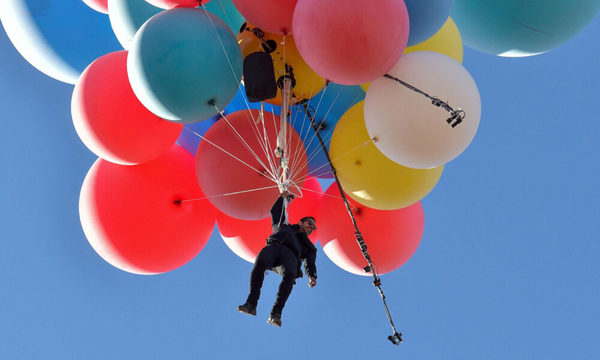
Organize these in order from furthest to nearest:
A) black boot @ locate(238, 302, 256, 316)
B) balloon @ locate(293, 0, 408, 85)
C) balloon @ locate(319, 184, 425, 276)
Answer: balloon @ locate(319, 184, 425, 276) → black boot @ locate(238, 302, 256, 316) → balloon @ locate(293, 0, 408, 85)

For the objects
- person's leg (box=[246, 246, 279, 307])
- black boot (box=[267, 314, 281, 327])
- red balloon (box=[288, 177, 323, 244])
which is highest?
red balloon (box=[288, 177, 323, 244])

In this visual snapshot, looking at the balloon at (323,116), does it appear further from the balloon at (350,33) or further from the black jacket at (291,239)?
the balloon at (350,33)

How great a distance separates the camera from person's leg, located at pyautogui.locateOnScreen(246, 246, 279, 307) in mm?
4352

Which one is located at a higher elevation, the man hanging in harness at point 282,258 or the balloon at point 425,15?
the balloon at point 425,15

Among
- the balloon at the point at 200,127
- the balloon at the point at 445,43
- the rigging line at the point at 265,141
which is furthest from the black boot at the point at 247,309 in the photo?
the balloon at the point at 445,43

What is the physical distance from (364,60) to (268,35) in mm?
1066

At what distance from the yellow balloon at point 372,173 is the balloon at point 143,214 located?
4.11ft

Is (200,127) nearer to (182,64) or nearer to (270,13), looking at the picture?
(182,64)

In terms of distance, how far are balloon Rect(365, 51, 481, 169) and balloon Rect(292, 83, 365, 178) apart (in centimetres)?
89

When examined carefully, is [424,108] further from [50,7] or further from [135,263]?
[50,7]

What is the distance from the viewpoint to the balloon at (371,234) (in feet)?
16.9

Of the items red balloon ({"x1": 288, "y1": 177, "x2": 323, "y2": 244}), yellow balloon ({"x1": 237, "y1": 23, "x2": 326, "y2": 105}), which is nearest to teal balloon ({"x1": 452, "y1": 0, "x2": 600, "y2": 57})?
yellow balloon ({"x1": 237, "y1": 23, "x2": 326, "y2": 105})

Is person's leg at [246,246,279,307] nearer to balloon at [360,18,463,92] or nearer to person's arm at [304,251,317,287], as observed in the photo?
person's arm at [304,251,317,287]

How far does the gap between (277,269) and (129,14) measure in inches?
86.2
